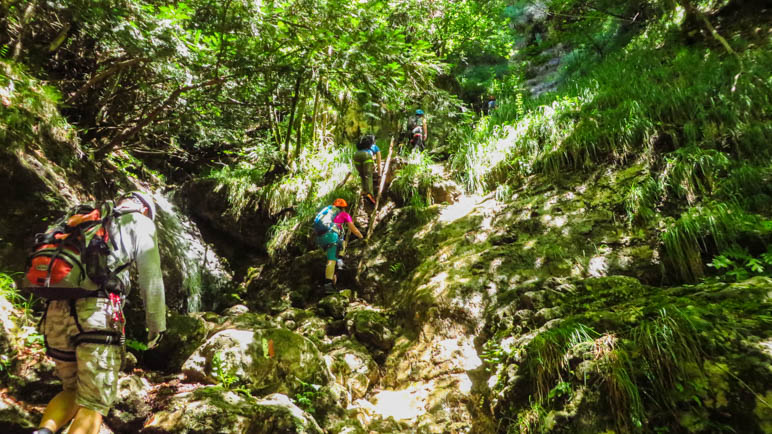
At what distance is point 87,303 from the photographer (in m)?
2.18

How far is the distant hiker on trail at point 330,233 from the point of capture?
6.00 m

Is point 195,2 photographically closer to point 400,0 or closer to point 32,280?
point 32,280

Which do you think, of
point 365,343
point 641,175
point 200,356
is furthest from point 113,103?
point 641,175

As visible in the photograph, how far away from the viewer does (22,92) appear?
4.42 meters

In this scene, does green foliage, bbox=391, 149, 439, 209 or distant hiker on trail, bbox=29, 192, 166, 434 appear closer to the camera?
distant hiker on trail, bbox=29, 192, 166, 434

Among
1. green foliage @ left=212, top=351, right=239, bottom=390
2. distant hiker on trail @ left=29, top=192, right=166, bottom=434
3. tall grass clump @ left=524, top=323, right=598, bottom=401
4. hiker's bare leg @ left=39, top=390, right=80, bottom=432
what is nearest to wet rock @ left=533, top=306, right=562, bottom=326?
tall grass clump @ left=524, top=323, right=598, bottom=401

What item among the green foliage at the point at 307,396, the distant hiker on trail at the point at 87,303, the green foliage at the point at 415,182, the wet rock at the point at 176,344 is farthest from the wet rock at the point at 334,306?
the distant hiker on trail at the point at 87,303

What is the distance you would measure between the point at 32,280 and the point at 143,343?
2.34 m

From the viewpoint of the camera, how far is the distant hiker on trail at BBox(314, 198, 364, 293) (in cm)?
600

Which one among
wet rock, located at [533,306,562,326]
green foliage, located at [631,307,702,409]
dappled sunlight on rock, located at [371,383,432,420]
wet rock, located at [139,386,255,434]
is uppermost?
wet rock, located at [533,306,562,326]

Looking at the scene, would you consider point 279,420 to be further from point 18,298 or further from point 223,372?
point 18,298

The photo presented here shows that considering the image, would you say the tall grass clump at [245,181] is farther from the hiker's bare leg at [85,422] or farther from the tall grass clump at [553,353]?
the tall grass clump at [553,353]

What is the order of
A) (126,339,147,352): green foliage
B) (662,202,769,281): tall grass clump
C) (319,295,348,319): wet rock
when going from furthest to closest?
(319,295,348,319): wet rock, (126,339,147,352): green foliage, (662,202,769,281): tall grass clump

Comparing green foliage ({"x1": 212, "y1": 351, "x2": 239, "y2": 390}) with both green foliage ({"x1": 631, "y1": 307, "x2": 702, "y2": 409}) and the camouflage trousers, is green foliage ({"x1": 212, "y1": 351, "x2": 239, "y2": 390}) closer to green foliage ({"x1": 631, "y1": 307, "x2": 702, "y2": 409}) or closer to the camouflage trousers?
the camouflage trousers
